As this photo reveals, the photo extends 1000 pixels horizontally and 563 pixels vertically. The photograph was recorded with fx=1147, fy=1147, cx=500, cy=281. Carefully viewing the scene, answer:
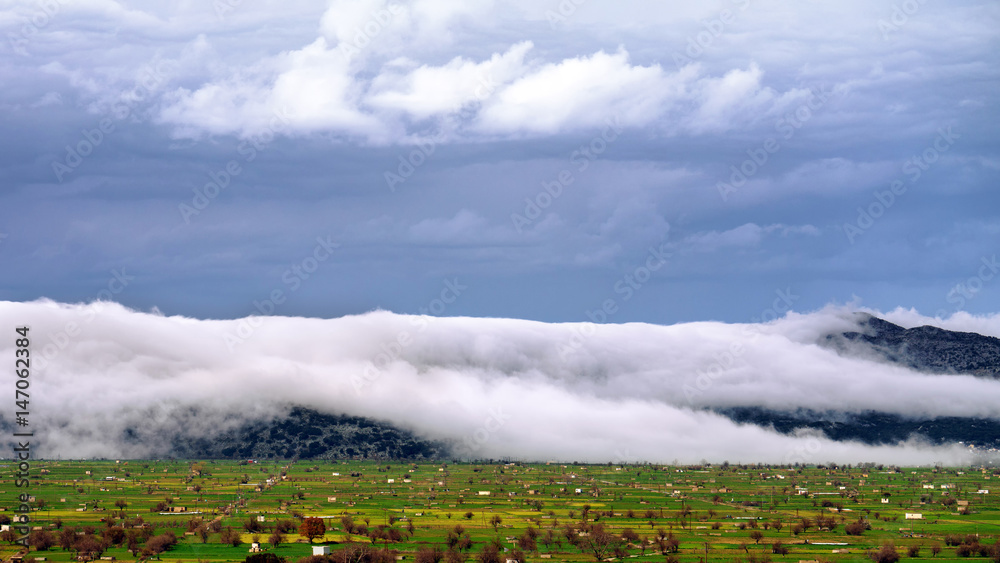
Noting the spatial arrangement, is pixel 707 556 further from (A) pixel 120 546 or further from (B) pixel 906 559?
(A) pixel 120 546

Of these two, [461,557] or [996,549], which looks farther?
[996,549]

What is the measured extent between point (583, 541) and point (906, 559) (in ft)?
177

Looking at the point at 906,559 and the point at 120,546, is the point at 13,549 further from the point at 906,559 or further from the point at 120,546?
the point at 906,559

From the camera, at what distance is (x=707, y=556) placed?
7362 inches

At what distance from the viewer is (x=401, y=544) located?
196m

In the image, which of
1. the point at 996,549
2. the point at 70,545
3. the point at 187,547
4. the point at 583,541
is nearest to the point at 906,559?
the point at 996,549

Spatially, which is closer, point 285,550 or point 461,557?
point 461,557

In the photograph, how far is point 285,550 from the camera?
190000 mm

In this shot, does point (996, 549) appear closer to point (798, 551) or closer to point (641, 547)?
point (798, 551)

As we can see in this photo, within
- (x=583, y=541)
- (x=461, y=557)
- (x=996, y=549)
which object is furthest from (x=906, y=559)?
(x=461, y=557)

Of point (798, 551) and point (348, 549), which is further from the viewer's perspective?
point (798, 551)

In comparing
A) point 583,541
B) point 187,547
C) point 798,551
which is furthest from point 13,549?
point 798,551

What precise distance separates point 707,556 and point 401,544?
5160 centimetres

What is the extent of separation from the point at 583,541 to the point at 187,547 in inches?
2684
